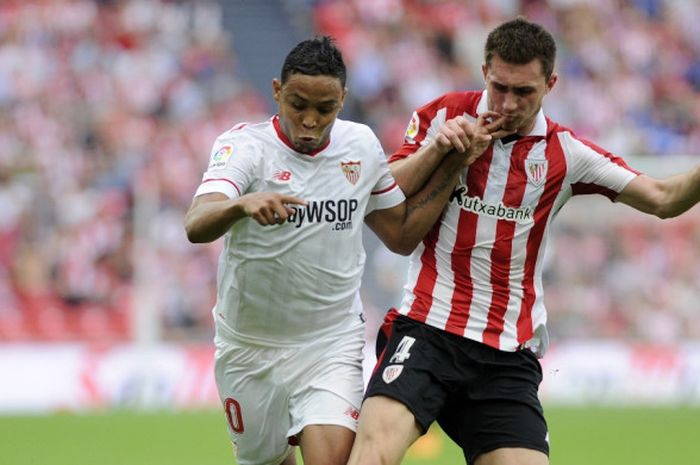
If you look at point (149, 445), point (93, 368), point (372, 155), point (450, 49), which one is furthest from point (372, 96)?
point (372, 155)

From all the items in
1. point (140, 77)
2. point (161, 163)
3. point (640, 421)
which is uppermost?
point (140, 77)

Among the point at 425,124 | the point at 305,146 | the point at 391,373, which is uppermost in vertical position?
the point at 425,124

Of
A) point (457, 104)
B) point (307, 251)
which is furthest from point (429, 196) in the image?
point (307, 251)

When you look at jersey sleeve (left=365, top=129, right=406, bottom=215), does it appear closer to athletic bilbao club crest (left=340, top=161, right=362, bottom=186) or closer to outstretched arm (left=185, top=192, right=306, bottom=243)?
athletic bilbao club crest (left=340, top=161, right=362, bottom=186)

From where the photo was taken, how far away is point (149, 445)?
1313 cm

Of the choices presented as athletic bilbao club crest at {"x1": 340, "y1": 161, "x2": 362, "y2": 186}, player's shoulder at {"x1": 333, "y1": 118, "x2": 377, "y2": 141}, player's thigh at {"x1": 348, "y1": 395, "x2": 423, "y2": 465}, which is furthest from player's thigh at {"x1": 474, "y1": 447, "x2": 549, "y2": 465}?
player's shoulder at {"x1": 333, "y1": 118, "x2": 377, "y2": 141}

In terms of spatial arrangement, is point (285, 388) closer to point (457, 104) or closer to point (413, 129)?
point (413, 129)

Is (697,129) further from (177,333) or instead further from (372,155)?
(372,155)

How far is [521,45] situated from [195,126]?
1288cm

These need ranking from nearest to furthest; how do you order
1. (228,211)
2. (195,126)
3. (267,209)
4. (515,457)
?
(267,209), (228,211), (515,457), (195,126)

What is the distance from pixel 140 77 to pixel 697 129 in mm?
8112

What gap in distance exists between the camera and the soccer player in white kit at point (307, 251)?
21.7ft

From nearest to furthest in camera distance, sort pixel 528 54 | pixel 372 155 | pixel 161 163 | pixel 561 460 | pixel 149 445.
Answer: pixel 528 54 → pixel 372 155 → pixel 561 460 → pixel 149 445 → pixel 161 163

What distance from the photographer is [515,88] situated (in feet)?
21.7
